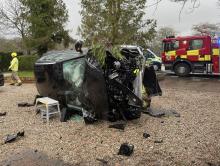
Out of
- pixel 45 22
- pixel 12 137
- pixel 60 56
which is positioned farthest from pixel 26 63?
pixel 12 137

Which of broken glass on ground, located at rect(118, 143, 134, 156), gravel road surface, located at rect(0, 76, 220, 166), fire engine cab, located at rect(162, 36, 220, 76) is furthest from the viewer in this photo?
fire engine cab, located at rect(162, 36, 220, 76)

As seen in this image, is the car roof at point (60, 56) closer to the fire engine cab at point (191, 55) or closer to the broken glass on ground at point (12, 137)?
the broken glass on ground at point (12, 137)

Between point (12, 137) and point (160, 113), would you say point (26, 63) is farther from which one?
point (12, 137)

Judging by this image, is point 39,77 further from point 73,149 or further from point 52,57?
point 73,149

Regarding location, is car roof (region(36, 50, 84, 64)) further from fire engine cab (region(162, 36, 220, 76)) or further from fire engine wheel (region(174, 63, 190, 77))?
fire engine wheel (region(174, 63, 190, 77))

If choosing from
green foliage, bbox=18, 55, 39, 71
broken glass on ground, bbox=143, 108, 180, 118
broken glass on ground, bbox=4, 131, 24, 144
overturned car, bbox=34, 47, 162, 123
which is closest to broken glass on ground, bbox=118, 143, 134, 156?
overturned car, bbox=34, 47, 162, 123

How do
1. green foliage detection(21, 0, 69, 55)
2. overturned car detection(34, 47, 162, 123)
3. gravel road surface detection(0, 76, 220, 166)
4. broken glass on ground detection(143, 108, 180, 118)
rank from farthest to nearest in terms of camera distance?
green foliage detection(21, 0, 69, 55) < broken glass on ground detection(143, 108, 180, 118) < overturned car detection(34, 47, 162, 123) < gravel road surface detection(0, 76, 220, 166)

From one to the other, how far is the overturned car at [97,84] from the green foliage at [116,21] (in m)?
11.2

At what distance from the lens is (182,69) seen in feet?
64.3

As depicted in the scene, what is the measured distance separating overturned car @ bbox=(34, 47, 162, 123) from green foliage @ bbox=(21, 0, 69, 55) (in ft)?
70.8

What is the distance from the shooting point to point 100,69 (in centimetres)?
728

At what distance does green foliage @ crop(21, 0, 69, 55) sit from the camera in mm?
29781

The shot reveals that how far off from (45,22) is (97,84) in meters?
24.5

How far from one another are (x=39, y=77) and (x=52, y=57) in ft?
2.16
